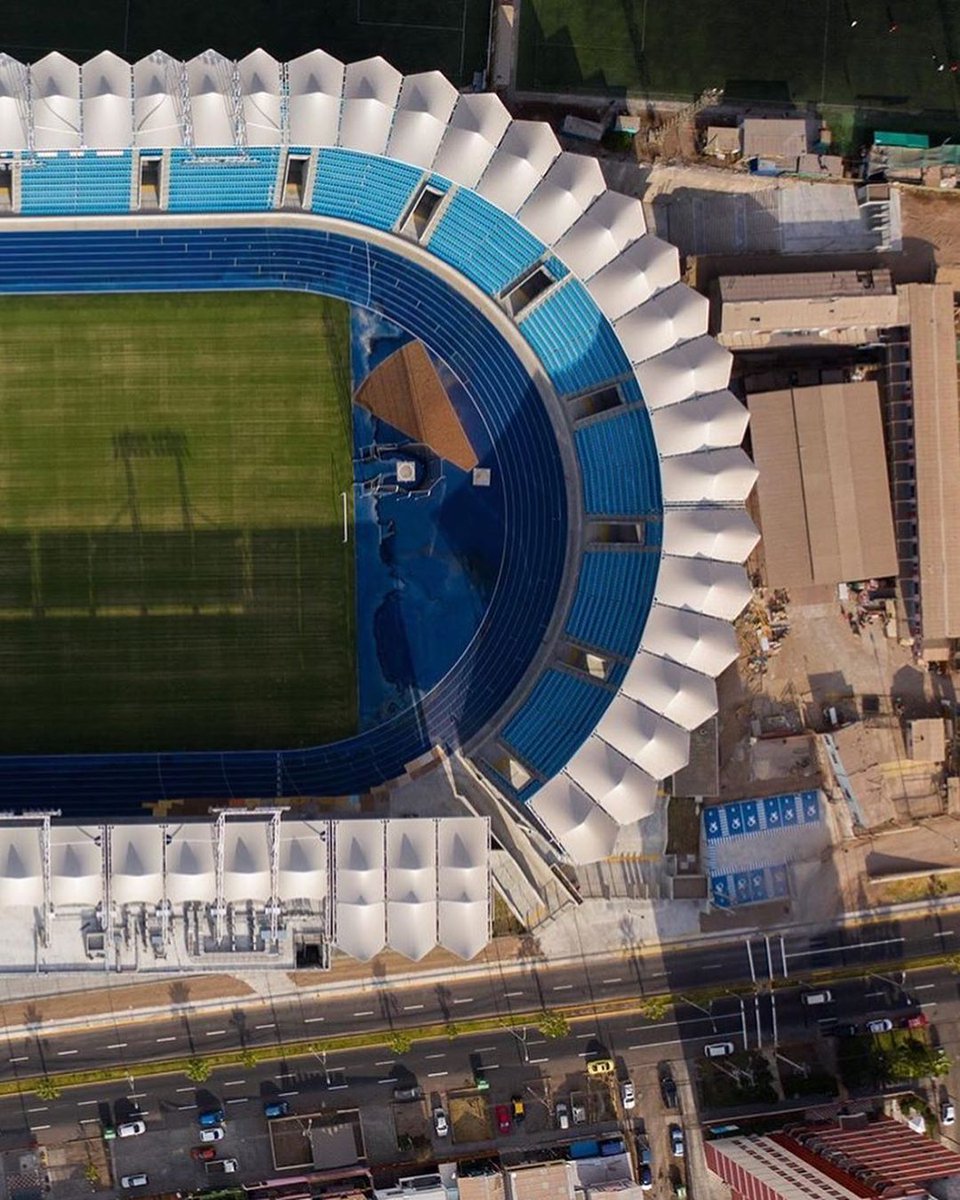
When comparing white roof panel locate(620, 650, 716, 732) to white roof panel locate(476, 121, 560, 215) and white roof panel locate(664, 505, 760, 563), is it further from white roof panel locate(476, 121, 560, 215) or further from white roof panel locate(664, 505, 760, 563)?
white roof panel locate(476, 121, 560, 215)

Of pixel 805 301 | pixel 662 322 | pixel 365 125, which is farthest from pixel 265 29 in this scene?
pixel 805 301

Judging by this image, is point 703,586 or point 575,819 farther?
point 703,586

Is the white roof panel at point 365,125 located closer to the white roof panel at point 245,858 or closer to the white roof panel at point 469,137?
the white roof panel at point 469,137

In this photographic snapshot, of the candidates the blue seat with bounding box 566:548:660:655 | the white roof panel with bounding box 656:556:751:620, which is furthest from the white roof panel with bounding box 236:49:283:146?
the white roof panel with bounding box 656:556:751:620

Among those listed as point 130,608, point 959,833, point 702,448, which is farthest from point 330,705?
point 959,833

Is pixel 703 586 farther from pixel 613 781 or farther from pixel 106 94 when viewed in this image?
pixel 106 94

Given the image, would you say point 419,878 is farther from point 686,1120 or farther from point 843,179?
point 843,179

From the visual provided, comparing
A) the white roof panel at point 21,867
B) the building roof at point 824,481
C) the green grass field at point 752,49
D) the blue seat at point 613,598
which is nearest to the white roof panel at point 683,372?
the building roof at point 824,481

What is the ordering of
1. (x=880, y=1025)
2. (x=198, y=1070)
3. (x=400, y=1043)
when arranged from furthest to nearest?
(x=880, y=1025) → (x=400, y=1043) → (x=198, y=1070)
